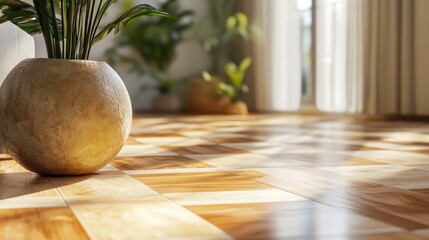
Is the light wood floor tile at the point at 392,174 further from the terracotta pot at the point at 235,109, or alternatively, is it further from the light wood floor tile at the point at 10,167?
the terracotta pot at the point at 235,109

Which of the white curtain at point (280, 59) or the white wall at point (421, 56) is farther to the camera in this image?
the white curtain at point (280, 59)

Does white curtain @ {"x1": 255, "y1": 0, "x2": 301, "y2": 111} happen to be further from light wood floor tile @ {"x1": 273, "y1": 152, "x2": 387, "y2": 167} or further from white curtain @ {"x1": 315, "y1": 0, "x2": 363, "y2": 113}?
light wood floor tile @ {"x1": 273, "y1": 152, "x2": 387, "y2": 167}

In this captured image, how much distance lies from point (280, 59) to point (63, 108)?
4726 mm

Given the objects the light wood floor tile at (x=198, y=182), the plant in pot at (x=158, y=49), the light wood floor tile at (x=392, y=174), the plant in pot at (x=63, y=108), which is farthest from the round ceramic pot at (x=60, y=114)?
the plant in pot at (x=158, y=49)

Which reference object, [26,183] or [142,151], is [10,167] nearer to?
Answer: [26,183]

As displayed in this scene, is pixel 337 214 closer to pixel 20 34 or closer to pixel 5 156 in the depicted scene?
pixel 5 156

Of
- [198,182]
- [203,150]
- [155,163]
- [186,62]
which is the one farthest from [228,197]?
[186,62]

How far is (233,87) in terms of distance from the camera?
6.32 m

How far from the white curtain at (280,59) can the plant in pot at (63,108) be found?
4408 millimetres

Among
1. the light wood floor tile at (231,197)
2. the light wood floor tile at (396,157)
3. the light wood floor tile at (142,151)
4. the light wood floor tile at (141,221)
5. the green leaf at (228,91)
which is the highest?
the light wood floor tile at (141,221)

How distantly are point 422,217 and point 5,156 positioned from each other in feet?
4.24

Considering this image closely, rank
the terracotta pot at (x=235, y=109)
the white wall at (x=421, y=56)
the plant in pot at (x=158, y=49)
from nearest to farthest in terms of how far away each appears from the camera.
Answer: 1. the white wall at (x=421, y=56)
2. the terracotta pot at (x=235, y=109)
3. the plant in pot at (x=158, y=49)

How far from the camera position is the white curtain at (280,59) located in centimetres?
585

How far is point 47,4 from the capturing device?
1529mm
